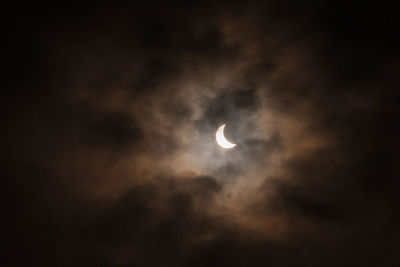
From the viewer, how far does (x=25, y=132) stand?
3.14 metres

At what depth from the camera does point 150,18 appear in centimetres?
265

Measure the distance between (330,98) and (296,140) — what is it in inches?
20.0

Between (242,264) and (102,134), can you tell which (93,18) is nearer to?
(102,134)

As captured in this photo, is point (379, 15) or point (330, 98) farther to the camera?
point (330, 98)

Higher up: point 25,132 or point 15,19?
point 15,19

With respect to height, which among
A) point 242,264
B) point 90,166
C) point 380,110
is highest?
point 380,110

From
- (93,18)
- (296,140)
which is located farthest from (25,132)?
(296,140)

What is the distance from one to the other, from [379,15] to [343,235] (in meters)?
2.46

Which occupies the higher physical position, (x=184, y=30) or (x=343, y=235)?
(x=184, y=30)

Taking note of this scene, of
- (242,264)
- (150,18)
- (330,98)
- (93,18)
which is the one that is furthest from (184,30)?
(242,264)

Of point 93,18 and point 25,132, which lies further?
point 25,132

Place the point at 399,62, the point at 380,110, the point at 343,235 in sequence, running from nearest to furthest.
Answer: the point at 399,62
the point at 380,110
the point at 343,235

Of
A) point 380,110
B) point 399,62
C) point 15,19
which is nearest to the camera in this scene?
point 15,19

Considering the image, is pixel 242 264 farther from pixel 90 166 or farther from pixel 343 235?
pixel 90 166
